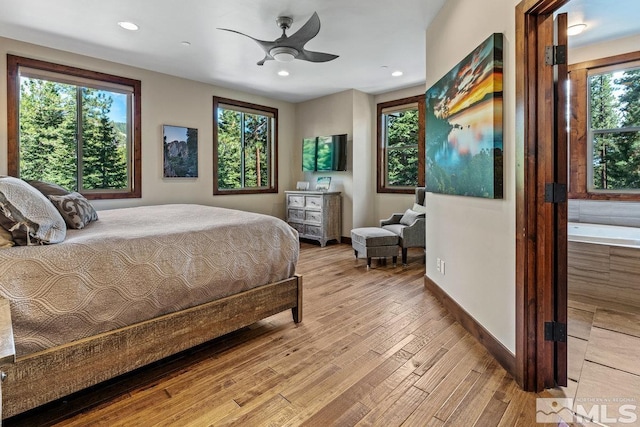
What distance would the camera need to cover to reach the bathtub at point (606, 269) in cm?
278

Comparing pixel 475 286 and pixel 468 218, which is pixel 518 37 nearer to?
pixel 468 218

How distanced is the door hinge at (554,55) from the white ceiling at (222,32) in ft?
5.21

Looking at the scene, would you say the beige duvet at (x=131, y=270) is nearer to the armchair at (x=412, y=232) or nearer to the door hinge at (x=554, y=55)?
the door hinge at (x=554, y=55)

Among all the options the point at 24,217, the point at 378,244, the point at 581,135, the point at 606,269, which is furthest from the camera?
the point at 378,244

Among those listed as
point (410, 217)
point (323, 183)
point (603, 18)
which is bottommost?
point (410, 217)

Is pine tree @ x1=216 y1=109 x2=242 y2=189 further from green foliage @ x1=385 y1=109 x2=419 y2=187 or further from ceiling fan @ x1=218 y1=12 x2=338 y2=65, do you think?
green foliage @ x1=385 y1=109 x2=419 y2=187

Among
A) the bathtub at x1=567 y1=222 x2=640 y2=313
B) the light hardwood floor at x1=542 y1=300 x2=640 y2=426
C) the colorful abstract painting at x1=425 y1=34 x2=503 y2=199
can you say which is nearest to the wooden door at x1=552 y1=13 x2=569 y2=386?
the light hardwood floor at x1=542 y1=300 x2=640 y2=426

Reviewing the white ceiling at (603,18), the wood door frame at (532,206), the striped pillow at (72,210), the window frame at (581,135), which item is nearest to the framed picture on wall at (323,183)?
the window frame at (581,135)

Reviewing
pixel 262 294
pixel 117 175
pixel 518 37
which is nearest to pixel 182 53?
pixel 117 175

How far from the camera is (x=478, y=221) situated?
A: 2332 millimetres

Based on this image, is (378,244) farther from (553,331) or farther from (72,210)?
(72,210)

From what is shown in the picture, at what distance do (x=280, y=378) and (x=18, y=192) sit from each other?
163 centimetres

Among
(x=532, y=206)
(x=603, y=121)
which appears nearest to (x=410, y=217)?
(x=603, y=121)

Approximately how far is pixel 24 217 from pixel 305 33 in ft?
8.04
